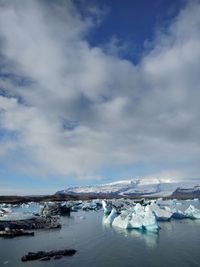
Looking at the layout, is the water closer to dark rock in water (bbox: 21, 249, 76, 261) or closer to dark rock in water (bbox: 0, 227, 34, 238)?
dark rock in water (bbox: 21, 249, 76, 261)

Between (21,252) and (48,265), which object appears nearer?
(48,265)

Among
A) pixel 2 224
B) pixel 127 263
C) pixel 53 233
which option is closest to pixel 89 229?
pixel 53 233

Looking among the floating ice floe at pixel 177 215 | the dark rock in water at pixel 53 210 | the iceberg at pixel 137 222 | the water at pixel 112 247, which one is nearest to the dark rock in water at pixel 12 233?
the water at pixel 112 247

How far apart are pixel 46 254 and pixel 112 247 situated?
14.4 feet

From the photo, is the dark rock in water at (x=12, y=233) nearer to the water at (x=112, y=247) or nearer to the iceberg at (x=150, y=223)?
the water at (x=112, y=247)

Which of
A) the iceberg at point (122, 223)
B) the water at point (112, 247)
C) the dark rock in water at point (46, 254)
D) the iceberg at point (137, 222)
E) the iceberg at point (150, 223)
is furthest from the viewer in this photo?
the iceberg at point (122, 223)

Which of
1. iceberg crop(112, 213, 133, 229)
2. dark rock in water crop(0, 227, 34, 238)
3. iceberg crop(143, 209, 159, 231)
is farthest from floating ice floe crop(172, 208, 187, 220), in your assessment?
dark rock in water crop(0, 227, 34, 238)

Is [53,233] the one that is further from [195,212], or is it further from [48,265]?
[195,212]

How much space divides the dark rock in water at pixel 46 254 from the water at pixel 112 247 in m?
0.35

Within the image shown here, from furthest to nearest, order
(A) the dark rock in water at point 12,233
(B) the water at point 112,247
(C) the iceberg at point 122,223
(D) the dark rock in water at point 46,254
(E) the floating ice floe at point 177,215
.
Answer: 1. (E) the floating ice floe at point 177,215
2. (C) the iceberg at point 122,223
3. (A) the dark rock in water at point 12,233
4. (D) the dark rock in water at point 46,254
5. (B) the water at point 112,247

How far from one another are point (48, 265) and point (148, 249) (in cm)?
641

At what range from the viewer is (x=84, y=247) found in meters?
19.5

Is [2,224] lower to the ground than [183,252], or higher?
higher

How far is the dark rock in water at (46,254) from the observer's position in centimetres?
1650
